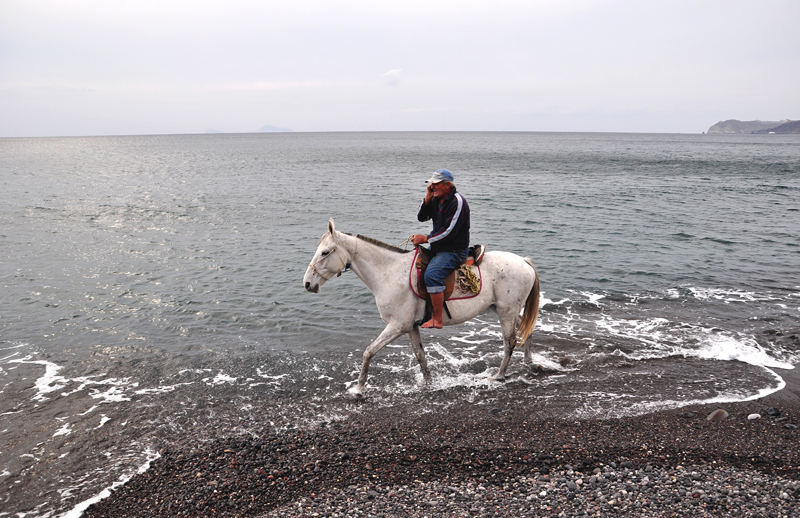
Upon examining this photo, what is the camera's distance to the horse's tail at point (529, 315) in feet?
29.1

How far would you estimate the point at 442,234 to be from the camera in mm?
7656

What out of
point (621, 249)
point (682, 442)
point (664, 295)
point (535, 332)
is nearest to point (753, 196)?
point (621, 249)

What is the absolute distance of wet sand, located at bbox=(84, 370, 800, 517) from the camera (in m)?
5.10

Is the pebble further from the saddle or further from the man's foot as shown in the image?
the man's foot

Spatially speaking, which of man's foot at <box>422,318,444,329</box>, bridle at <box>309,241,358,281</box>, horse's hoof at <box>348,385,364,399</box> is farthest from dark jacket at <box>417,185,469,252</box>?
horse's hoof at <box>348,385,364,399</box>

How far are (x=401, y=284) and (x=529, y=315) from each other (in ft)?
9.16

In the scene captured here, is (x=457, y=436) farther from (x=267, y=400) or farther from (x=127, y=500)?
(x=127, y=500)

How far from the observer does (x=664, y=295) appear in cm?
1389

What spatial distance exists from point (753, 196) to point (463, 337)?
38825 mm

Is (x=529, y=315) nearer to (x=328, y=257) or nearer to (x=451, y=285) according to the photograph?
(x=451, y=285)

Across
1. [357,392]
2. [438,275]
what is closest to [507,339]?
[438,275]

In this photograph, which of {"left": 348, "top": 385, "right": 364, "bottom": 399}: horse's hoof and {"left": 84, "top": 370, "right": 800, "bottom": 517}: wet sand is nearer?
{"left": 84, "top": 370, "right": 800, "bottom": 517}: wet sand

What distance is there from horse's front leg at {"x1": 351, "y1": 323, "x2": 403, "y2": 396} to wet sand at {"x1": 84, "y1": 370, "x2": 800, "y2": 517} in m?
0.92

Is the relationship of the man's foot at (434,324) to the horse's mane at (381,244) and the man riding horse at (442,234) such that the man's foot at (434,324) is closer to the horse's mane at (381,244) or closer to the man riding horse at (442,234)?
the man riding horse at (442,234)
